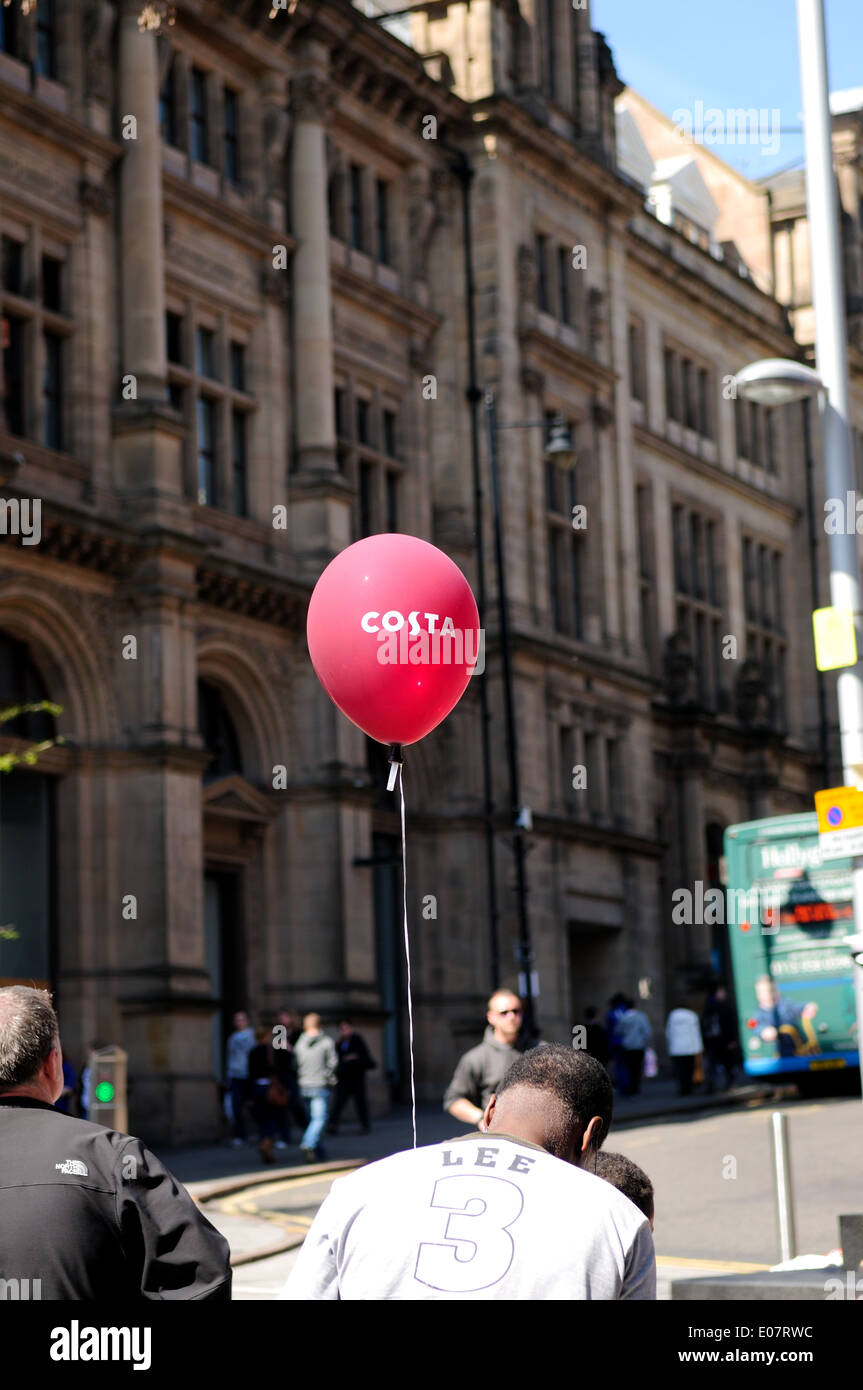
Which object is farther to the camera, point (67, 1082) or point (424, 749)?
point (424, 749)

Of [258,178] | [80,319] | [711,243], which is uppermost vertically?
[711,243]

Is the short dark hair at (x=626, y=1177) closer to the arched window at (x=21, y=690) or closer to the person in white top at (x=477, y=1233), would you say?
the person in white top at (x=477, y=1233)

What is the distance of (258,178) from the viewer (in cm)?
3522

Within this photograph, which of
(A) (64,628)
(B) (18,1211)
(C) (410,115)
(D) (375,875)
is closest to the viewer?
(B) (18,1211)

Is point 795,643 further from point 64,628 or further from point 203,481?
point 64,628

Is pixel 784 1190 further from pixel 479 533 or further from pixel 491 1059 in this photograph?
pixel 479 533

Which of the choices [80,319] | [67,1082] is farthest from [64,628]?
[67,1082]

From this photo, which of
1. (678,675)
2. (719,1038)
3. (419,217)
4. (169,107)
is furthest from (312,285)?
(678,675)

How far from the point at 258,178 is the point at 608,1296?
32929 millimetres

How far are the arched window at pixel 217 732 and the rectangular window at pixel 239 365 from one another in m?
5.23

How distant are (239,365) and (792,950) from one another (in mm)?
13336

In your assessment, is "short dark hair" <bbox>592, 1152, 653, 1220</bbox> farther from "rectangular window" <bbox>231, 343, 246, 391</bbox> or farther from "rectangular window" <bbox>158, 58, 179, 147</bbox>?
"rectangular window" <bbox>231, 343, 246, 391</bbox>

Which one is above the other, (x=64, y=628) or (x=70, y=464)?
(x=70, y=464)

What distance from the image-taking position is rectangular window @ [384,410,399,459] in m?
39.1
